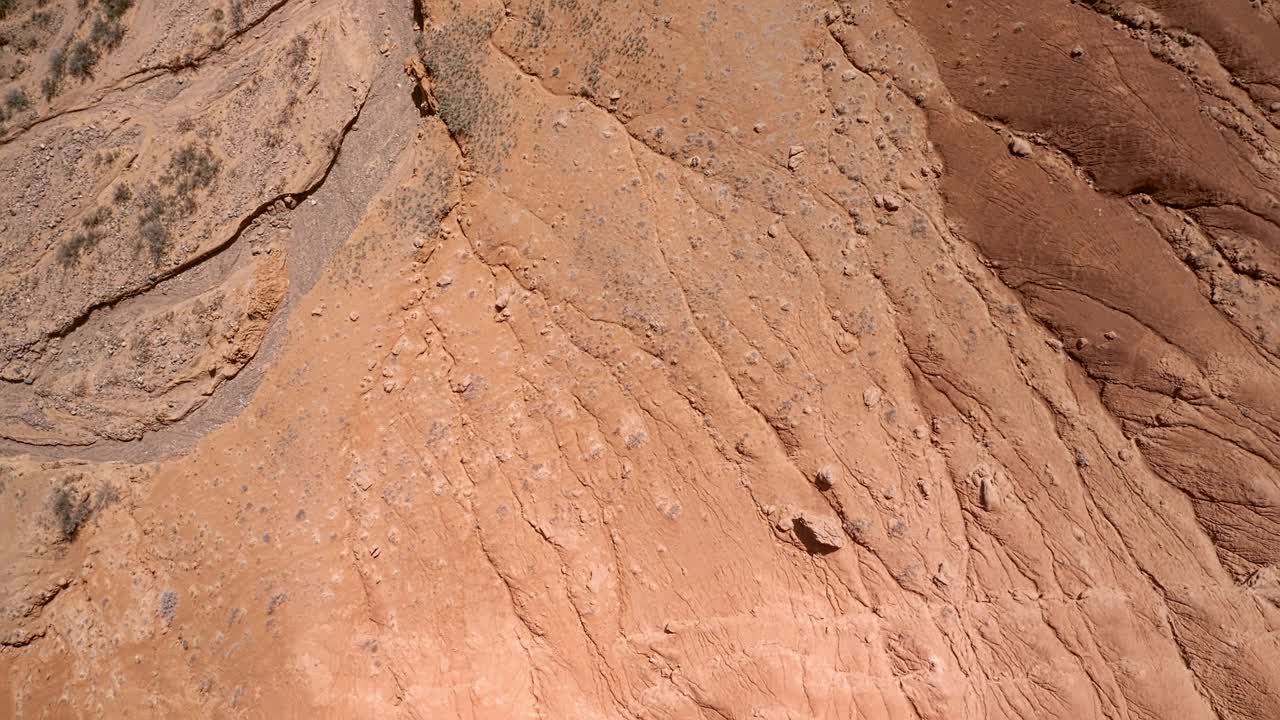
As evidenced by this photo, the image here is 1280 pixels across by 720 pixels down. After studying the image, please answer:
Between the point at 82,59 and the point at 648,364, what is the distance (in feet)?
29.5

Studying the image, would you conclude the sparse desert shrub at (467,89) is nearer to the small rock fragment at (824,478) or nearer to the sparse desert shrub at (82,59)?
the sparse desert shrub at (82,59)

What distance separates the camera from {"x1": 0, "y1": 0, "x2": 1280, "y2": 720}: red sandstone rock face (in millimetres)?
6105

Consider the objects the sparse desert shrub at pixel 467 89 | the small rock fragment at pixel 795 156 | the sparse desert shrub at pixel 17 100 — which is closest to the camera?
the small rock fragment at pixel 795 156

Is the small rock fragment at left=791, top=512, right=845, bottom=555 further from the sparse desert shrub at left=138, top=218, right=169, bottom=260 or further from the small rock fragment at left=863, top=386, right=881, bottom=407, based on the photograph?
the sparse desert shrub at left=138, top=218, right=169, bottom=260

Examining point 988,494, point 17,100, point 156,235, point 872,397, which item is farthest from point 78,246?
point 988,494

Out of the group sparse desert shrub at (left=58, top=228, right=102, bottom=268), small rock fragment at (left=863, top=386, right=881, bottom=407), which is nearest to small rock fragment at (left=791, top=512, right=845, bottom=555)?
small rock fragment at (left=863, top=386, right=881, bottom=407)

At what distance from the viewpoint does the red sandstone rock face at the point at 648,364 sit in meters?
6.11

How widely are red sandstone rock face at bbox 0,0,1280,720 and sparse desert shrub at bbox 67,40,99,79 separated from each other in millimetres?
215

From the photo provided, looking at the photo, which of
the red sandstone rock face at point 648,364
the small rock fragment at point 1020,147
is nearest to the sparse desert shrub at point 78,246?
the red sandstone rock face at point 648,364

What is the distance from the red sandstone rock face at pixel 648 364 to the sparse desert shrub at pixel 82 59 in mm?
215

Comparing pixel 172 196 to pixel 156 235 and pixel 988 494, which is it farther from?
pixel 988 494

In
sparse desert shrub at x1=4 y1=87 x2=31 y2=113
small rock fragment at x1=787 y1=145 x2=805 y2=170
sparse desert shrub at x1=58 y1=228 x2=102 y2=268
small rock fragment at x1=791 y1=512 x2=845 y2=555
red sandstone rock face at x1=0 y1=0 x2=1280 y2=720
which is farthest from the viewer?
sparse desert shrub at x1=4 y1=87 x2=31 y2=113

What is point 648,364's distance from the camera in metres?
7.62

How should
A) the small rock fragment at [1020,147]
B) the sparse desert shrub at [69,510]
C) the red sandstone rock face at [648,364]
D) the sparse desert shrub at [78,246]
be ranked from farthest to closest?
the sparse desert shrub at [78,246] → the sparse desert shrub at [69,510] → the small rock fragment at [1020,147] → the red sandstone rock face at [648,364]
